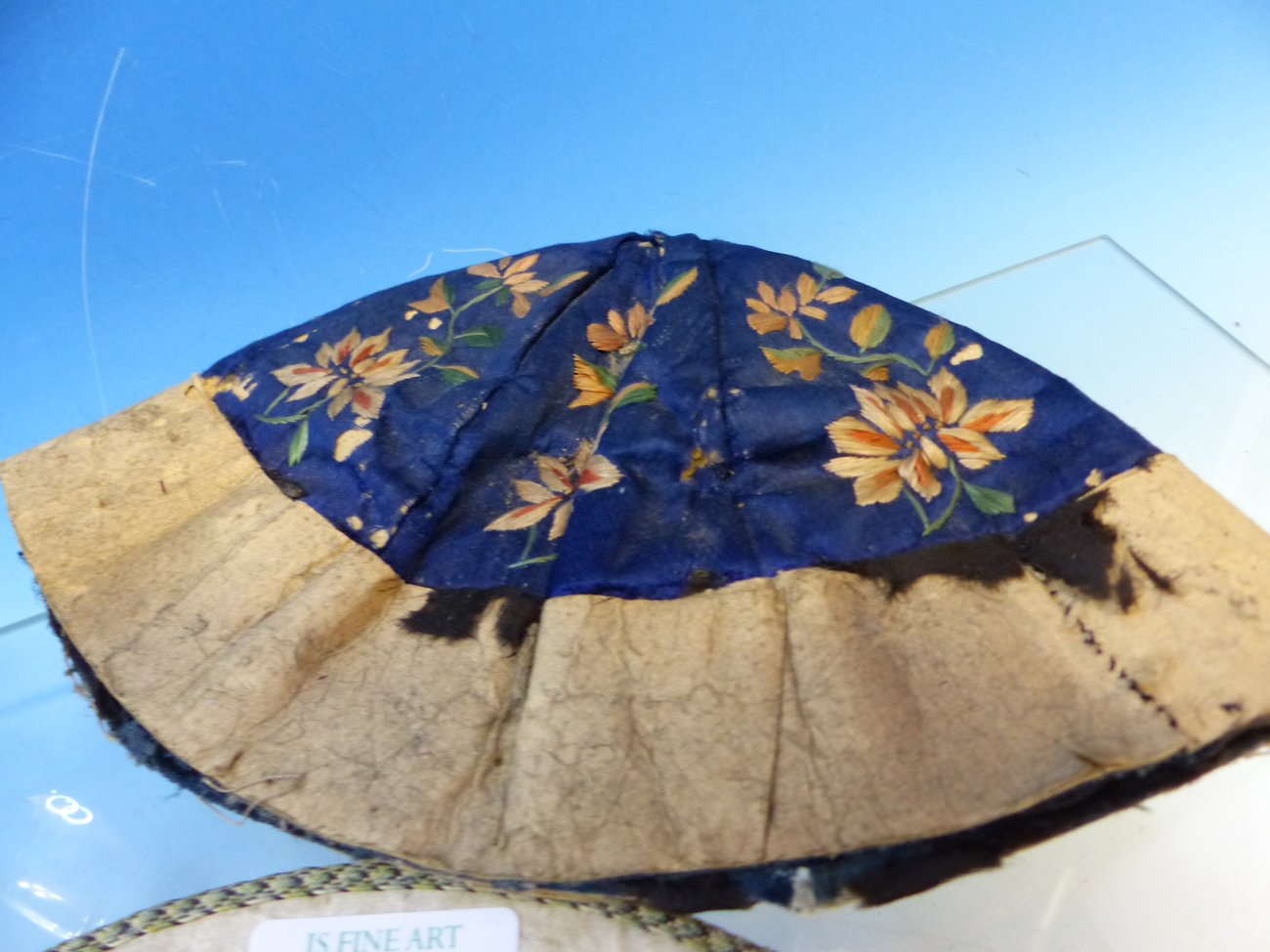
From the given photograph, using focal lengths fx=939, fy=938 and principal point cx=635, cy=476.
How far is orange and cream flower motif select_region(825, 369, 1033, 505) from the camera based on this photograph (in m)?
0.78

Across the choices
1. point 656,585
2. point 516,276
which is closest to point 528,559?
point 656,585

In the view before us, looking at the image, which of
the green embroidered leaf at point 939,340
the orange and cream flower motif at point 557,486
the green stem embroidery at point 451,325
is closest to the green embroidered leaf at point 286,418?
the green stem embroidery at point 451,325

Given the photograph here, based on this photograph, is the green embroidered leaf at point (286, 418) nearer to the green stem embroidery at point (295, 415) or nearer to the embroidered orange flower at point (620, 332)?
the green stem embroidery at point (295, 415)

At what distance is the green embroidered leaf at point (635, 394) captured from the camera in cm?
86

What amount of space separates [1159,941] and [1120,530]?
1.04 ft

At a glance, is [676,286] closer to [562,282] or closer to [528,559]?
[562,282]

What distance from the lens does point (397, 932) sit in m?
0.74

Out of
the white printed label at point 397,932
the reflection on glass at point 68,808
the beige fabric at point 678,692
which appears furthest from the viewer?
the reflection on glass at point 68,808

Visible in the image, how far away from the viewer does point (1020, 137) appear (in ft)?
4.06

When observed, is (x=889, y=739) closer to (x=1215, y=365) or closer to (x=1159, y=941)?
(x=1159, y=941)

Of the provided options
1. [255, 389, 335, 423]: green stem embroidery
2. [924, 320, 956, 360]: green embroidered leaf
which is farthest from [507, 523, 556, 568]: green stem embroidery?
[924, 320, 956, 360]: green embroidered leaf

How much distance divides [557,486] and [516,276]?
255 mm

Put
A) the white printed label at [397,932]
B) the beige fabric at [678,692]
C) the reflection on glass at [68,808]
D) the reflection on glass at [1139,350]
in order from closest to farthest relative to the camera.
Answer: the beige fabric at [678,692] → the white printed label at [397,932] → the reflection on glass at [68,808] → the reflection on glass at [1139,350]

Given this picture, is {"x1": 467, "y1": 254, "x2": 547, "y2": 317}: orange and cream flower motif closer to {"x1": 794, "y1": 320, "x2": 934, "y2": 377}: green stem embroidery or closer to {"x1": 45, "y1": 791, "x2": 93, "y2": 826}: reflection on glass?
{"x1": 794, "y1": 320, "x2": 934, "y2": 377}: green stem embroidery
